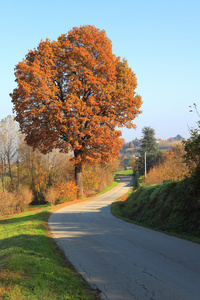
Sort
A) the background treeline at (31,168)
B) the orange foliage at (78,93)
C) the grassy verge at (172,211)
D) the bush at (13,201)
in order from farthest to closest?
the background treeline at (31,168)
the bush at (13,201)
the orange foliage at (78,93)
the grassy verge at (172,211)

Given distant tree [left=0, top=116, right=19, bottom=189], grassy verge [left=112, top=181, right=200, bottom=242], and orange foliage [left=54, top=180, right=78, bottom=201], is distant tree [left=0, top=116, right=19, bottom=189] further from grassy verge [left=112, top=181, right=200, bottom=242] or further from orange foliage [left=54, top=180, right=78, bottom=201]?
grassy verge [left=112, top=181, right=200, bottom=242]

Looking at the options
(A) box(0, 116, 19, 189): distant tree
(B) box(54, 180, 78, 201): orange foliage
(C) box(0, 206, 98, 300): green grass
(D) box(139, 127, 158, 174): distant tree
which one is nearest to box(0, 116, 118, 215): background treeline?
(A) box(0, 116, 19, 189): distant tree

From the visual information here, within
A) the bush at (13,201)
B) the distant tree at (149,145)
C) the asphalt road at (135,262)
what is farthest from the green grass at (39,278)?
the distant tree at (149,145)

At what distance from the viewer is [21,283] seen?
531cm

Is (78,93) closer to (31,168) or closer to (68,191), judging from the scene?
(68,191)

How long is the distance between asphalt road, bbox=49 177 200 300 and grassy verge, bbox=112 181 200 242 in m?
0.85

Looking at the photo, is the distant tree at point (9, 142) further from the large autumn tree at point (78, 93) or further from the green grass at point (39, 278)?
the green grass at point (39, 278)

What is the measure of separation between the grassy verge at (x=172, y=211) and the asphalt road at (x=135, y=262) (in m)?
0.85

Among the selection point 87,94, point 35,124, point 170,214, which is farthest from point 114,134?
point 170,214

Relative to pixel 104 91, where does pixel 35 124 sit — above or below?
below

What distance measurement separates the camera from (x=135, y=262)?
296 inches

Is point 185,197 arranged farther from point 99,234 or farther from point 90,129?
point 90,129

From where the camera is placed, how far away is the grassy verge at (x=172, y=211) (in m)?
11.0

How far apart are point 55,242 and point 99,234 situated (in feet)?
7.17
